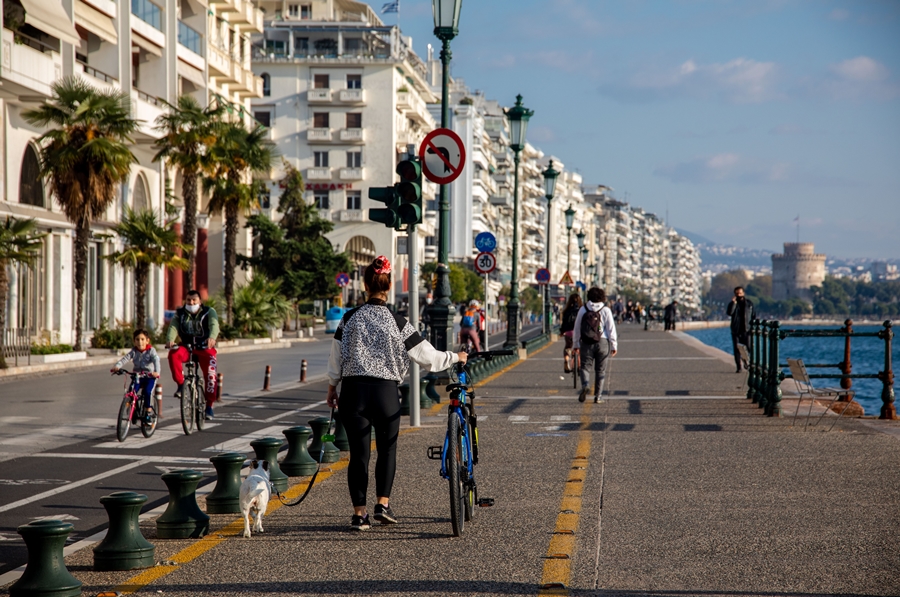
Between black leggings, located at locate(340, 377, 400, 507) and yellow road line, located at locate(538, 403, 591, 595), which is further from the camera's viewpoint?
black leggings, located at locate(340, 377, 400, 507)

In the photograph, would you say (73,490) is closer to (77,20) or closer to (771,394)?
(771,394)

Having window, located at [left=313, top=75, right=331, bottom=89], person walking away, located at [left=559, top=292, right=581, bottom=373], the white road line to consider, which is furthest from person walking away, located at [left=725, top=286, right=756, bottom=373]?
window, located at [left=313, top=75, right=331, bottom=89]

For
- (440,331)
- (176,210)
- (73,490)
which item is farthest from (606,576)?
(176,210)

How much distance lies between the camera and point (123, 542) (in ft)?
20.7

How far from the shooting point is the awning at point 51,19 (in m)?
31.6

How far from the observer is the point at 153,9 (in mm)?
43438

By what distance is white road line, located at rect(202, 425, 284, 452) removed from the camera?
41.3 ft

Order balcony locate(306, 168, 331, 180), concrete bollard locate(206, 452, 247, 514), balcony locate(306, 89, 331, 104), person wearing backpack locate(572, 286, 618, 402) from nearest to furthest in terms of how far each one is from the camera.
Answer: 1. concrete bollard locate(206, 452, 247, 514)
2. person wearing backpack locate(572, 286, 618, 402)
3. balcony locate(306, 168, 331, 180)
4. balcony locate(306, 89, 331, 104)

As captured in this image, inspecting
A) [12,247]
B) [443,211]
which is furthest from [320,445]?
[12,247]

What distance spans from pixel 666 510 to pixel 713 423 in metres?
6.33

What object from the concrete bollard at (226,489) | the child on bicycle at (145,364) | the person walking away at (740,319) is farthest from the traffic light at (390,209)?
the person walking away at (740,319)

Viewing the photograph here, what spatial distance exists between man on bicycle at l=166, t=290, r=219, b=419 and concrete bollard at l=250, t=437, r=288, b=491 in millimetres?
6240

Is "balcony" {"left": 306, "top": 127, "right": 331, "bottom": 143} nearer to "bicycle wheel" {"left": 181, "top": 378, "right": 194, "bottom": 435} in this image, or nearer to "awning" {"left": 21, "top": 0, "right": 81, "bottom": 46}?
"awning" {"left": 21, "top": 0, "right": 81, "bottom": 46}

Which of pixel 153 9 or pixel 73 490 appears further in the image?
pixel 153 9
